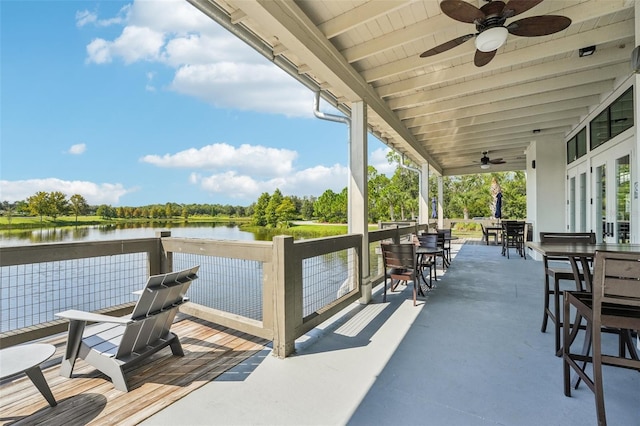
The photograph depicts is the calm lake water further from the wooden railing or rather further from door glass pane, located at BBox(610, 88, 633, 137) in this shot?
door glass pane, located at BBox(610, 88, 633, 137)

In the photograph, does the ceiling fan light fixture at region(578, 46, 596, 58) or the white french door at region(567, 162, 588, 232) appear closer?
the ceiling fan light fixture at region(578, 46, 596, 58)

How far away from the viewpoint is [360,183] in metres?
4.11

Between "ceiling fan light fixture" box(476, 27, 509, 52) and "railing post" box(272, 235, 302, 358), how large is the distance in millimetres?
2387

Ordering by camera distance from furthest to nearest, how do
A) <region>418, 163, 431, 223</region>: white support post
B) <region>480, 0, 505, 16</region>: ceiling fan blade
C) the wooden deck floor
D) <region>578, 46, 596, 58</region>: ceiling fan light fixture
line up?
1. <region>418, 163, 431, 223</region>: white support post
2. <region>578, 46, 596, 58</region>: ceiling fan light fixture
3. <region>480, 0, 505, 16</region>: ceiling fan blade
4. the wooden deck floor

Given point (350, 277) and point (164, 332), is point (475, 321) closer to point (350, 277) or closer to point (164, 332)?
point (350, 277)

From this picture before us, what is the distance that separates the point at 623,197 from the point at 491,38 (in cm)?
358

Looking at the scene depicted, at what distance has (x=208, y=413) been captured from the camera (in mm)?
1820

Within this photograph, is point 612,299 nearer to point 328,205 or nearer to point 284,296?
point 284,296

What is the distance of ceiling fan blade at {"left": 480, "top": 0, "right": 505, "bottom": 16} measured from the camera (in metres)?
2.31

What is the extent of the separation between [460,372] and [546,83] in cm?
450

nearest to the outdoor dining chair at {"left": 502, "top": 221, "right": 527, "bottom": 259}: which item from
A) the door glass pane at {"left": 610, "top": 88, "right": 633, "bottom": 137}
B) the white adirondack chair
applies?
the door glass pane at {"left": 610, "top": 88, "right": 633, "bottom": 137}

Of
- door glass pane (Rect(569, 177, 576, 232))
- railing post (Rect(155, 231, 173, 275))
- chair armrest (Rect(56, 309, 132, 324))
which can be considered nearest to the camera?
chair armrest (Rect(56, 309, 132, 324))

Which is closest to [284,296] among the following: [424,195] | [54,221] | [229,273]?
[229,273]

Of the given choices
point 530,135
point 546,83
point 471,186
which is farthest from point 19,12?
point 471,186
